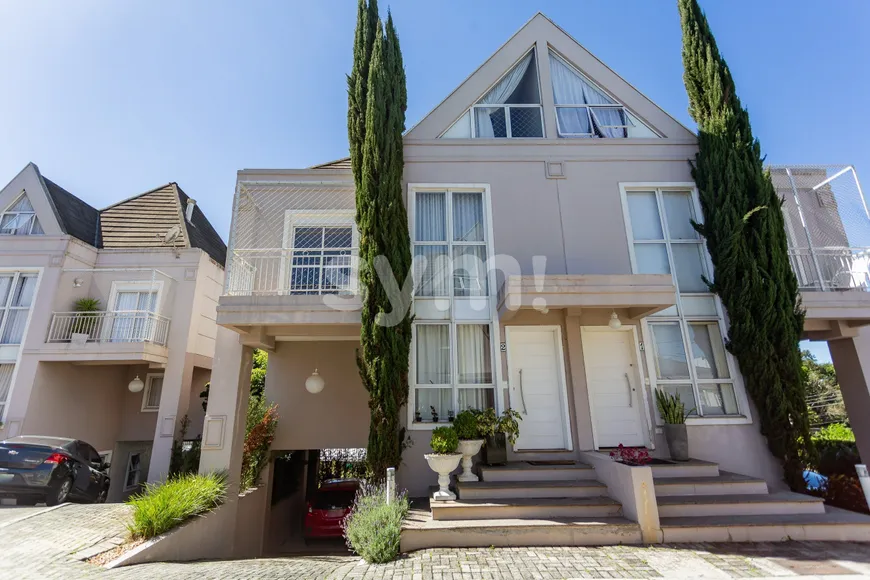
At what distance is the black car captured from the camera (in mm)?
7281

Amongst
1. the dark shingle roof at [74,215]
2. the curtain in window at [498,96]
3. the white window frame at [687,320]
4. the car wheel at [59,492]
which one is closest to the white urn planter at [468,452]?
the white window frame at [687,320]

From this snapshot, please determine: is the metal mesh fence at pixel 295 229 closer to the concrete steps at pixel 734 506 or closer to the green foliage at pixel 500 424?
the green foliage at pixel 500 424

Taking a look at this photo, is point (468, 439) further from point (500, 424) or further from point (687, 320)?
point (687, 320)

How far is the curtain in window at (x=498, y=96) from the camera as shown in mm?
8875

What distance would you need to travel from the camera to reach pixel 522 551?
15.1 ft

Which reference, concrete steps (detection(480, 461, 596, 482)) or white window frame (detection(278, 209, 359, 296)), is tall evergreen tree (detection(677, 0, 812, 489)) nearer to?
concrete steps (detection(480, 461, 596, 482))

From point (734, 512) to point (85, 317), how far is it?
49.4 feet

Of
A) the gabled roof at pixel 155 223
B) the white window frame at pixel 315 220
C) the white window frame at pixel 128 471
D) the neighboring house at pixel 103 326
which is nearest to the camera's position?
the white window frame at pixel 315 220

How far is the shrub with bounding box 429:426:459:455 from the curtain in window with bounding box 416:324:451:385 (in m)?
1.39

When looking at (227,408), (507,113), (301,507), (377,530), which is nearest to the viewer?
(377,530)

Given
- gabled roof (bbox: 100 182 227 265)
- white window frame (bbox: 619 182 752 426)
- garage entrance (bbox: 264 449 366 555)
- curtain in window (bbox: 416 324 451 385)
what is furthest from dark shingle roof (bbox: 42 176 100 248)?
white window frame (bbox: 619 182 752 426)

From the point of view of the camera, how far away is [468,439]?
6199 millimetres

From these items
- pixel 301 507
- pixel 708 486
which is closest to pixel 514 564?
pixel 708 486

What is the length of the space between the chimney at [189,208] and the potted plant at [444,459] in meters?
12.4
